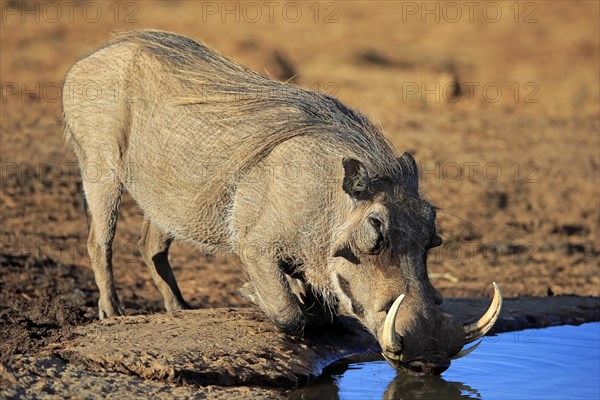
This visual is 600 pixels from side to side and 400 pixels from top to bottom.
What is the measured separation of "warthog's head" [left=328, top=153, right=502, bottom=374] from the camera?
14.4 ft

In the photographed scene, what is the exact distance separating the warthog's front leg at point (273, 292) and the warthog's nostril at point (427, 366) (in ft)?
2.39

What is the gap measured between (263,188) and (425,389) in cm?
123

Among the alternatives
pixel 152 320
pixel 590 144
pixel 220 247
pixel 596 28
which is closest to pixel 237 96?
pixel 220 247

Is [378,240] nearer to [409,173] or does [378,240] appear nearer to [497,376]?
[409,173]

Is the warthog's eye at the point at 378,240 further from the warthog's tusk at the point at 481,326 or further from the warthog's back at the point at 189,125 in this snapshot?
the warthog's tusk at the point at 481,326

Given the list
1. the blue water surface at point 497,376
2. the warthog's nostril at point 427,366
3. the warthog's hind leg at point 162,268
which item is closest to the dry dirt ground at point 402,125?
the warthog's hind leg at point 162,268

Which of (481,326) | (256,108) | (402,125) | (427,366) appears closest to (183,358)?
(427,366)

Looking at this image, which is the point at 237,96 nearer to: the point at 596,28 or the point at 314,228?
the point at 314,228

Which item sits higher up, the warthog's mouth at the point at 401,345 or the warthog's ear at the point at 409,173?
the warthog's ear at the point at 409,173

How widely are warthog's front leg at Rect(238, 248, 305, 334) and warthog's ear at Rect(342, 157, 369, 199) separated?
0.52m

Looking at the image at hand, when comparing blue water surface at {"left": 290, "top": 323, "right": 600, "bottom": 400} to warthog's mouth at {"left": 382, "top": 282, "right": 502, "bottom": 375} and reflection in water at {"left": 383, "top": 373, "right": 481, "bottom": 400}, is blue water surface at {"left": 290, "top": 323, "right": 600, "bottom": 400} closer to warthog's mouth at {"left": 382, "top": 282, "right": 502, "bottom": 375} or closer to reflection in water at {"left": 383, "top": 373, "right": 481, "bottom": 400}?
reflection in water at {"left": 383, "top": 373, "right": 481, "bottom": 400}

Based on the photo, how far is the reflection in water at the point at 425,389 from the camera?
4719 millimetres

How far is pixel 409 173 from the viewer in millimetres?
4973

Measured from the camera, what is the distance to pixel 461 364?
530cm
